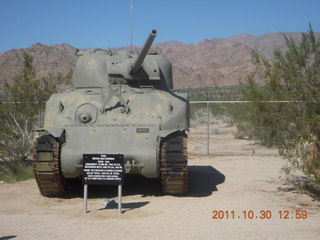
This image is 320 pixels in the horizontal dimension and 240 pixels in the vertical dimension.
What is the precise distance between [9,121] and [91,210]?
6.58m

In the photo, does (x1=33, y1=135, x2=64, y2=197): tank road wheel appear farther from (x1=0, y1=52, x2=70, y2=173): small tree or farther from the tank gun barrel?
(x1=0, y1=52, x2=70, y2=173): small tree

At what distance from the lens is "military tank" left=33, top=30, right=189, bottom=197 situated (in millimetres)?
8578

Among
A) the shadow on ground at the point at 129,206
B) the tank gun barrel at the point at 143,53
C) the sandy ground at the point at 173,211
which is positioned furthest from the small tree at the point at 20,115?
the shadow on ground at the point at 129,206

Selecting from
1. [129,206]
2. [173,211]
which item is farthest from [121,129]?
[173,211]

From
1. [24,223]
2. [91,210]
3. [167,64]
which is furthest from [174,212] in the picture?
[167,64]

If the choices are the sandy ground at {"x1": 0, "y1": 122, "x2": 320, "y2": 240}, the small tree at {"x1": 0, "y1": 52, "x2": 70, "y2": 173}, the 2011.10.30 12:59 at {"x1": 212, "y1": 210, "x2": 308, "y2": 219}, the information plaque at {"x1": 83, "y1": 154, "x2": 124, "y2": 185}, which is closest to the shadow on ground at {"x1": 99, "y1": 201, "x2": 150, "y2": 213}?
the sandy ground at {"x1": 0, "y1": 122, "x2": 320, "y2": 240}

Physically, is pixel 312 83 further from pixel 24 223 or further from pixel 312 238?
pixel 24 223

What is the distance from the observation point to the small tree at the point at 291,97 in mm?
8398

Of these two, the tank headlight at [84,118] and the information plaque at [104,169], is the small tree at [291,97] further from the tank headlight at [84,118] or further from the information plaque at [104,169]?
the tank headlight at [84,118]

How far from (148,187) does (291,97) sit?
3.70m

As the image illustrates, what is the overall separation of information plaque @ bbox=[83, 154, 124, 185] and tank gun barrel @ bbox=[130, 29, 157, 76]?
233 cm

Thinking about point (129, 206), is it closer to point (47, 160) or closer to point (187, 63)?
point (47, 160)

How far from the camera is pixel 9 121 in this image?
45.3 ft

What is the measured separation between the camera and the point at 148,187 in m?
10.6
